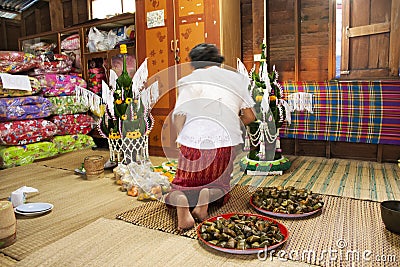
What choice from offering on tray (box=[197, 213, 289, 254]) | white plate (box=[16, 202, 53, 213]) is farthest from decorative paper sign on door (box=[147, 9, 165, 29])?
offering on tray (box=[197, 213, 289, 254])

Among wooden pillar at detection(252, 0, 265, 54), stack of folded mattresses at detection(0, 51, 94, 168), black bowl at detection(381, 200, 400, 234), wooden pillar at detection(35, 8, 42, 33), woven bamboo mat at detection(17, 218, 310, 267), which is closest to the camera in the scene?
woven bamboo mat at detection(17, 218, 310, 267)

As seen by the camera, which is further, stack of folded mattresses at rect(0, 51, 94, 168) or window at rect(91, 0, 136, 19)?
window at rect(91, 0, 136, 19)

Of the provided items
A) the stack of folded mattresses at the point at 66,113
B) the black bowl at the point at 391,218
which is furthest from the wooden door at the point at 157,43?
the black bowl at the point at 391,218

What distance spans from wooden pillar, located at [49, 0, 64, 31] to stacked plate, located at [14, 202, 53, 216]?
11.8ft

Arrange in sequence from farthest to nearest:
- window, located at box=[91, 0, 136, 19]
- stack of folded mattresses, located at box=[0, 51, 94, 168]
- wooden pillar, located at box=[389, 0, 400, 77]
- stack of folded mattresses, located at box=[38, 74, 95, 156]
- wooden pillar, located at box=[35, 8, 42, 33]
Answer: wooden pillar, located at box=[35, 8, 42, 33] < window, located at box=[91, 0, 136, 19] < stack of folded mattresses, located at box=[38, 74, 95, 156] < stack of folded mattresses, located at box=[0, 51, 94, 168] < wooden pillar, located at box=[389, 0, 400, 77]

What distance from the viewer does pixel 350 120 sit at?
3.14 meters

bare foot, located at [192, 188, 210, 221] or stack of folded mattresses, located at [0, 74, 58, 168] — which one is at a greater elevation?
stack of folded mattresses, located at [0, 74, 58, 168]

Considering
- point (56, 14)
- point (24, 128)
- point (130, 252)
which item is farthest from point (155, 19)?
point (130, 252)

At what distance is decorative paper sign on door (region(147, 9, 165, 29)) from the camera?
351 centimetres

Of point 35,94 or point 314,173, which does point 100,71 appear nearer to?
point 35,94

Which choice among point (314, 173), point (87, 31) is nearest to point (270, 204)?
point (314, 173)

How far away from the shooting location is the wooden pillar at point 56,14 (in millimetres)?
4961

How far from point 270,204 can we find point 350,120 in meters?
1.69

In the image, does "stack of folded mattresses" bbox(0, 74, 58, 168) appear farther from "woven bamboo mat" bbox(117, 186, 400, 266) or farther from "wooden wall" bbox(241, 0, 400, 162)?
"wooden wall" bbox(241, 0, 400, 162)
